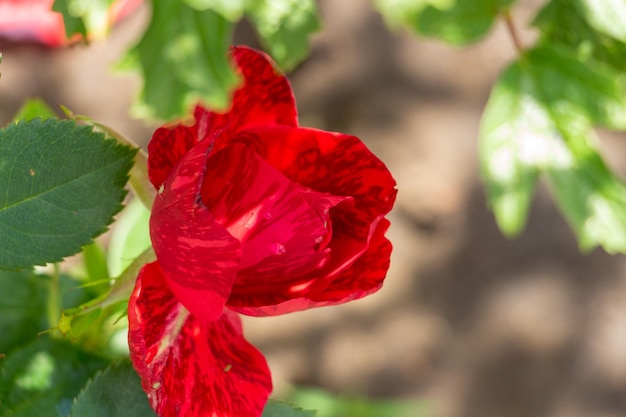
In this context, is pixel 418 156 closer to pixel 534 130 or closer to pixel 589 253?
pixel 589 253

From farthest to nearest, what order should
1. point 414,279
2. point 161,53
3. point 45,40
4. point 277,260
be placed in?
point 414,279, point 45,40, point 161,53, point 277,260

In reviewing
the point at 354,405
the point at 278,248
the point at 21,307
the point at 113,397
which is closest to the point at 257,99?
the point at 278,248

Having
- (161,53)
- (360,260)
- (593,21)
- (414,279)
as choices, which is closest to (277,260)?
(360,260)

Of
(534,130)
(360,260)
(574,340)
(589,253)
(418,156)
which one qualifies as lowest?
(574,340)

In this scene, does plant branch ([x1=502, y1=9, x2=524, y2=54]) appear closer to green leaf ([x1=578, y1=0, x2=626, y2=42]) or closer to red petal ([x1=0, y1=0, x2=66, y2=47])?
green leaf ([x1=578, y1=0, x2=626, y2=42])

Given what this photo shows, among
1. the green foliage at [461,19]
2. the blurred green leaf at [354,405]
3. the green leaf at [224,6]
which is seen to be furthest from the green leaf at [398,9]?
the blurred green leaf at [354,405]

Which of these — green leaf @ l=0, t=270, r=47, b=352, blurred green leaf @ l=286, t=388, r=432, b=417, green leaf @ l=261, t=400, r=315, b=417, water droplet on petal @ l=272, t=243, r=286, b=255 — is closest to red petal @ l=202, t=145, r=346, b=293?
water droplet on petal @ l=272, t=243, r=286, b=255
